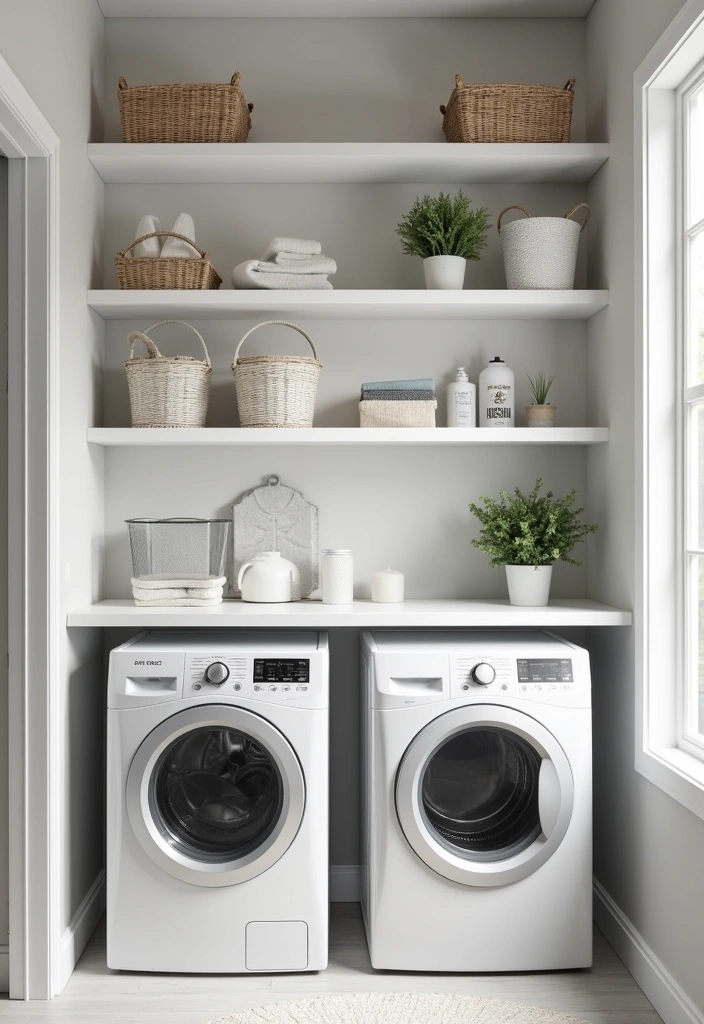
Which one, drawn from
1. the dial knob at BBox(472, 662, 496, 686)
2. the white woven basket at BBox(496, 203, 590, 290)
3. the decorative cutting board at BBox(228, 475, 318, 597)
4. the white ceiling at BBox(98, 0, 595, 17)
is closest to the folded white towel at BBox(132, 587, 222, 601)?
the decorative cutting board at BBox(228, 475, 318, 597)

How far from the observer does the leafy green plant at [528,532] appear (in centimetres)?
256

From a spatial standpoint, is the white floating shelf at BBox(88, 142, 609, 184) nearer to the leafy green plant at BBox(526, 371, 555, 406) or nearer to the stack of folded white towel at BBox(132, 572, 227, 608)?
the leafy green plant at BBox(526, 371, 555, 406)

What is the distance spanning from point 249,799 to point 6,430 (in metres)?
1.19

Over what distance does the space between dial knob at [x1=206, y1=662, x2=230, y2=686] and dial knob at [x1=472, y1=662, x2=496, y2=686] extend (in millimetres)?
660

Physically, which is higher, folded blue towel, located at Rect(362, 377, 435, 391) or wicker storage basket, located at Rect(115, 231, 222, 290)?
wicker storage basket, located at Rect(115, 231, 222, 290)

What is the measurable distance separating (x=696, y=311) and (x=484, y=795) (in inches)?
55.2

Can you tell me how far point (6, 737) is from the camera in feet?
7.32

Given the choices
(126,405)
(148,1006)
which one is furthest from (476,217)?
(148,1006)

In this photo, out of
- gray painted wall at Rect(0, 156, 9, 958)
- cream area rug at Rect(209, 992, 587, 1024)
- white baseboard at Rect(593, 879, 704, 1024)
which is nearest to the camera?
white baseboard at Rect(593, 879, 704, 1024)

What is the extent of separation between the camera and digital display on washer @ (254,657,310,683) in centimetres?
227

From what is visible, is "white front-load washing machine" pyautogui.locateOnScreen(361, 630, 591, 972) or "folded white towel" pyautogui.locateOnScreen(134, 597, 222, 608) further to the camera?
"folded white towel" pyautogui.locateOnScreen(134, 597, 222, 608)

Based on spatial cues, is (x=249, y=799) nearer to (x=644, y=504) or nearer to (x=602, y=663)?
(x=602, y=663)

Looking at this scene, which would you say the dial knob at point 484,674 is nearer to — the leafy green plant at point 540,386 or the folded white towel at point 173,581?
the folded white towel at point 173,581

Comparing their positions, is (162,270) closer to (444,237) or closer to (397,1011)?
(444,237)
